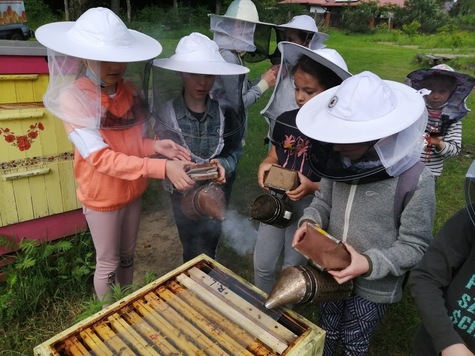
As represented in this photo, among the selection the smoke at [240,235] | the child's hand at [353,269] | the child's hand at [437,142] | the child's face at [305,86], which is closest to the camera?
the child's hand at [353,269]

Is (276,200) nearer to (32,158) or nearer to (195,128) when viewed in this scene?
(195,128)

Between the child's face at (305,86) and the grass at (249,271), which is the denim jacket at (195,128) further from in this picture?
the child's face at (305,86)

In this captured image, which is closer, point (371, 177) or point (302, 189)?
point (371, 177)

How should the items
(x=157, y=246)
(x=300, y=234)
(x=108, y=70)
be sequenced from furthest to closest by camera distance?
1. (x=157, y=246)
2. (x=108, y=70)
3. (x=300, y=234)

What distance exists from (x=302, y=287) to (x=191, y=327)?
0.46 metres

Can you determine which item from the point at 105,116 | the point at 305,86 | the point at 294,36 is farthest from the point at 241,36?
the point at 105,116

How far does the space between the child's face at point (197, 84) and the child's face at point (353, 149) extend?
1013mm

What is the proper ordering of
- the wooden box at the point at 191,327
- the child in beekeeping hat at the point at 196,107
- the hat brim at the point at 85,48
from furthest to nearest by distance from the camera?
1. the child in beekeeping hat at the point at 196,107
2. the hat brim at the point at 85,48
3. the wooden box at the point at 191,327

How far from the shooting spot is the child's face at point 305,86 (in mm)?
2018

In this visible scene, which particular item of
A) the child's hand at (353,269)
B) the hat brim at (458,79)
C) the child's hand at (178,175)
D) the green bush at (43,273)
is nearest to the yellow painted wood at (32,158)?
the green bush at (43,273)

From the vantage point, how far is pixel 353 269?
1489 millimetres

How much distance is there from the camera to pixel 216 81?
239cm

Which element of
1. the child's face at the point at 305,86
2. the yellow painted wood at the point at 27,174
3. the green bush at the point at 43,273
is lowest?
the green bush at the point at 43,273

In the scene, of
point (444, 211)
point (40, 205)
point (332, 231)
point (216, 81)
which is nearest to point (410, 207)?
point (332, 231)
